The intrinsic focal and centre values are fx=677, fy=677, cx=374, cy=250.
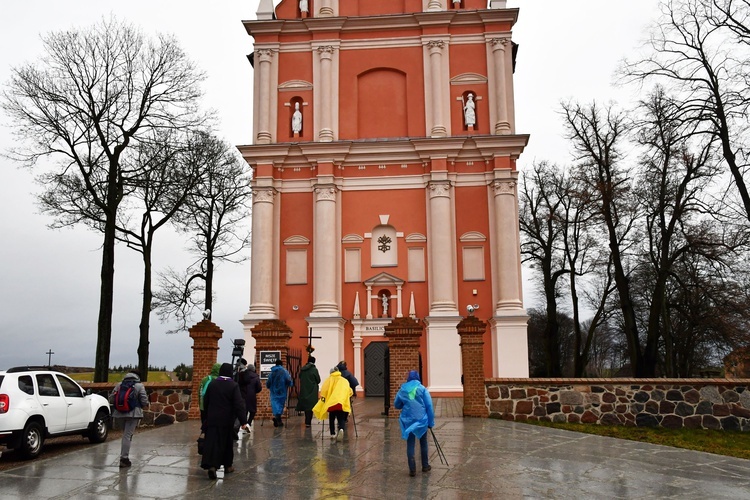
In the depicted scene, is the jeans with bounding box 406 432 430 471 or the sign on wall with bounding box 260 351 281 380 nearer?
the jeans with bounding box 406 432 430 471

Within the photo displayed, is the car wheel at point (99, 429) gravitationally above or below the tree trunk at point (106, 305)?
below

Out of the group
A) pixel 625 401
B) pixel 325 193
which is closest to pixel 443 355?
pixel 325 193

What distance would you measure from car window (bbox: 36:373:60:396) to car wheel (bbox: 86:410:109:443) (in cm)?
129

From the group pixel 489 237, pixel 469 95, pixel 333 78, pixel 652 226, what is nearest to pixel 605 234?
pixel 652 226

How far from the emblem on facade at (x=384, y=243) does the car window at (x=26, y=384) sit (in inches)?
682

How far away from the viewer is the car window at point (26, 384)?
1235 cm

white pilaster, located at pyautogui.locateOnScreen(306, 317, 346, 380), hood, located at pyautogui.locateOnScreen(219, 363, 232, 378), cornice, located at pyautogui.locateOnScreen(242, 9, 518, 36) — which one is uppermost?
cornice, located at pyautogui.locateOnScreen(242, 9, 518, 36)

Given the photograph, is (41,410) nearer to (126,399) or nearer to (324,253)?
(126,399)

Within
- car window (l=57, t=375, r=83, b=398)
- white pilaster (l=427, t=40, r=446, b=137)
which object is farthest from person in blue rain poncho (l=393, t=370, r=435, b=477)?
white pilaster (l=427, t=40, r=446, b=137)

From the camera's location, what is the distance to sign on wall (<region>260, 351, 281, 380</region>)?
54.0 feet

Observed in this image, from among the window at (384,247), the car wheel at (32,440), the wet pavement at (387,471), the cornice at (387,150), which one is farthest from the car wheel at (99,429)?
the cornice at (387,150)

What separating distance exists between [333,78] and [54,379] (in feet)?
64.4

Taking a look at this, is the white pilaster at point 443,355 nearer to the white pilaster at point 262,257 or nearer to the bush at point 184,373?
the white pilaster at point 262,257

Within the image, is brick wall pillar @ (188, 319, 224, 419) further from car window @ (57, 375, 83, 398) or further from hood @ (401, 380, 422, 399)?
hood @ (401, 380, 422, 399)
